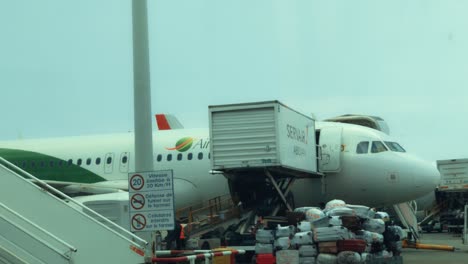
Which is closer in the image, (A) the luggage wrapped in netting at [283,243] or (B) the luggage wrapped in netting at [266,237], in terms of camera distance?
(A) the luggage wrapped in netting at [283,243]

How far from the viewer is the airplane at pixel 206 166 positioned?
805 inches

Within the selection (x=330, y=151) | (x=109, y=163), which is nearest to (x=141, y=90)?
(x=330, y=151)

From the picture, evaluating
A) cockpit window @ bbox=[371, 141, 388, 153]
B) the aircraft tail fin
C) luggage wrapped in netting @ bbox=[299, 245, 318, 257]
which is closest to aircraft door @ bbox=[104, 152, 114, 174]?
cockpit window @ bbox=[371, 141, 388, 153]

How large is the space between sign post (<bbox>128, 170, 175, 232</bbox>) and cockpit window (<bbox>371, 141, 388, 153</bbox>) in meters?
12.7

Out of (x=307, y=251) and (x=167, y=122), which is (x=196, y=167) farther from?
(x=167, y=122)

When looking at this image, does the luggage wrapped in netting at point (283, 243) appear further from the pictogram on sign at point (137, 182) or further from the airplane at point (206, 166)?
the pictogram on sign at point (137, 182)

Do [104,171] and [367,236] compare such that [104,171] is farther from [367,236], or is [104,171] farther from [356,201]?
[367,236]

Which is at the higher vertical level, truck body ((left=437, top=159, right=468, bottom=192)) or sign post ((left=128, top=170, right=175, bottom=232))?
sign post ((left=128, top=170, right=175, bottom=232))

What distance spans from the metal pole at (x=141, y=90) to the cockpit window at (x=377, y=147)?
11868 millimetres

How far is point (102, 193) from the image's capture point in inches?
881

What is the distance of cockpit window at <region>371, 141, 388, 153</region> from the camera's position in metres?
20.7

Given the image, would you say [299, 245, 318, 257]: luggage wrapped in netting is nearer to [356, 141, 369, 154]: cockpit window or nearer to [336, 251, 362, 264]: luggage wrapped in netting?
[336, 251, 362, 264]: luggage wrapped in netting

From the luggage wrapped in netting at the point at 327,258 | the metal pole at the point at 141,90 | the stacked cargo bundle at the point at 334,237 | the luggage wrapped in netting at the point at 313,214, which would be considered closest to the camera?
the metal pole at the point at 141,90

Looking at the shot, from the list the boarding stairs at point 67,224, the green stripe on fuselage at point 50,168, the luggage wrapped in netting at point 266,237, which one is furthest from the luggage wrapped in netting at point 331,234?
the green stripe on fuselage at point 50,168
